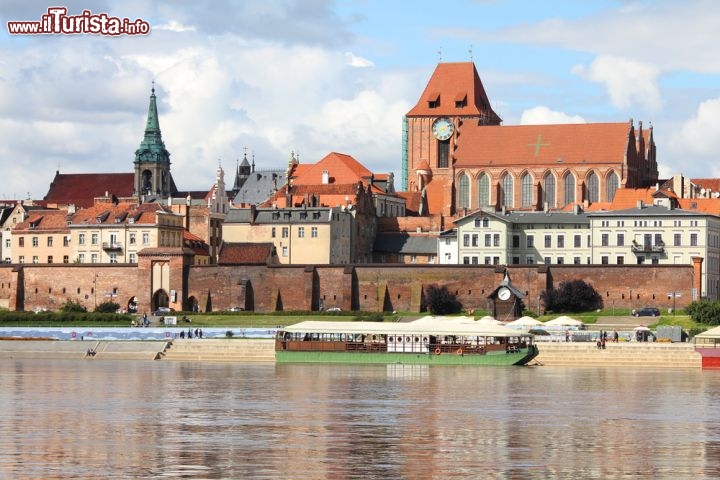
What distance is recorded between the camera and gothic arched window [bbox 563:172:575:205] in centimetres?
15238

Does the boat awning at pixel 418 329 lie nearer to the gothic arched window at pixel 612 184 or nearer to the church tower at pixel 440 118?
the gothic arched window at pixel 612 184

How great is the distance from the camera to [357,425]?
4959 centimetres

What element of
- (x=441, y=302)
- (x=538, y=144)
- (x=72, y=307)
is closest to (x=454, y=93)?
(x=538, y=144)

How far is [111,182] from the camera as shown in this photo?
198500 millimetres

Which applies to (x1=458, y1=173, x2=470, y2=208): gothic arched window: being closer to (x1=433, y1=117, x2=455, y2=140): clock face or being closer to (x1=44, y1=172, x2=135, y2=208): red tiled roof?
(x1=433, y1=117, x2=455, y2=140): clock face

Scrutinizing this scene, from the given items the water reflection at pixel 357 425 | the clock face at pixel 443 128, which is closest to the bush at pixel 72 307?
the water reflection at pixel 357 425

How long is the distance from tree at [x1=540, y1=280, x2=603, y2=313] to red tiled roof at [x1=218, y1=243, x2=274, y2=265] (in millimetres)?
22535

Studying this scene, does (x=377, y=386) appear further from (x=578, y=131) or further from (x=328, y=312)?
(x=578, y=131)

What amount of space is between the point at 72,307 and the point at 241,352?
3495cm

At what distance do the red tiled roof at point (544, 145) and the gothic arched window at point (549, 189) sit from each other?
1.27 meters

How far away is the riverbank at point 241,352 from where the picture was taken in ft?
281

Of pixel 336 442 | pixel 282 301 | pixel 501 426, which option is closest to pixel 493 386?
pixel 501 426

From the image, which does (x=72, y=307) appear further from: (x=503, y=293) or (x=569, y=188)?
(x=569, y=188)

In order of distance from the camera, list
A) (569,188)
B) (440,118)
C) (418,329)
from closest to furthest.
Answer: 1. (418,329)
2. (569,188)
3. (440,118)
